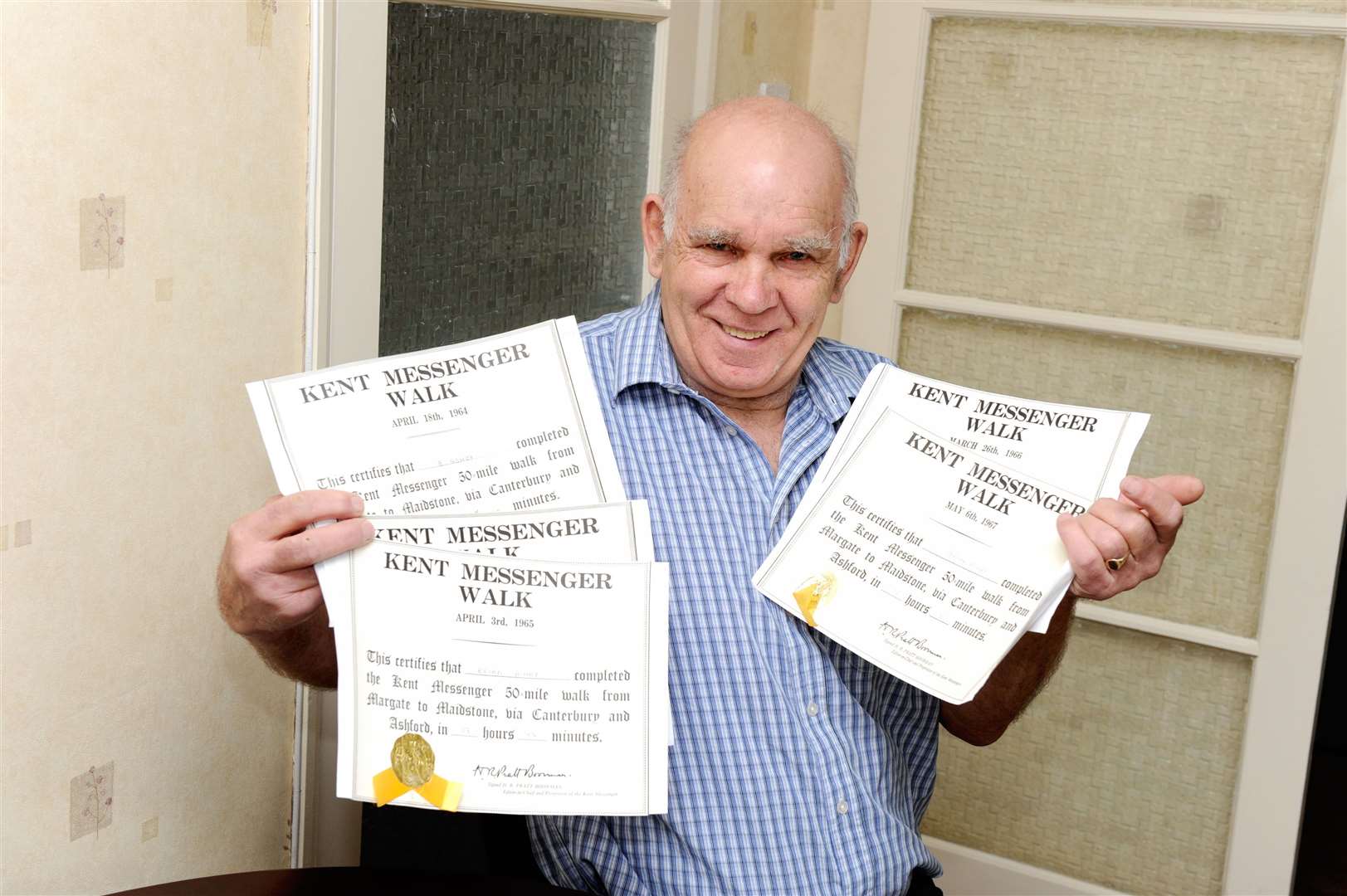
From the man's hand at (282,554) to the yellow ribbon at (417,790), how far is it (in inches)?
6.5

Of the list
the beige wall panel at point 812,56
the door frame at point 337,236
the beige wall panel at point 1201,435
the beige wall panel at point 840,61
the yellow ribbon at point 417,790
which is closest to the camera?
the yellow ribbon at point 417,790

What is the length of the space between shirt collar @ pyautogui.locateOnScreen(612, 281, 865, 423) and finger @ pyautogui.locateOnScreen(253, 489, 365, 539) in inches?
18.4

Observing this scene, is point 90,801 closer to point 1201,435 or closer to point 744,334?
point 744,334

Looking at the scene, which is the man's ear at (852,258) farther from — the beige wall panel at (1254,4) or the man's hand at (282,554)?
the beige wall panel at (1254,4)

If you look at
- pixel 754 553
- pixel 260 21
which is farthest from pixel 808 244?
pixel 260 21

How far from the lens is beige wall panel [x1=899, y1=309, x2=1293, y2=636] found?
90.2 inches

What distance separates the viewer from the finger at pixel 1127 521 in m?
1.18

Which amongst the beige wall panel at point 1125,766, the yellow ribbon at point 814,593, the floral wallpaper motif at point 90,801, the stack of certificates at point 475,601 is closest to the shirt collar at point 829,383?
the yellow ribbon at point 814,593

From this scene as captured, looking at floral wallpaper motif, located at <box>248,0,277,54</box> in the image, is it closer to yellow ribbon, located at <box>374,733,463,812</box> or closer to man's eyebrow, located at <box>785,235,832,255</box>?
man's eyebrow, located at <box>785,235,832,255</box>

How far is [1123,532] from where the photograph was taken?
1.18m

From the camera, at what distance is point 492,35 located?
174 cm

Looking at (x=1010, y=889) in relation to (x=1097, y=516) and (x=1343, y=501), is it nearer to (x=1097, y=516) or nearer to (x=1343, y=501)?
(x=1343, y=501)

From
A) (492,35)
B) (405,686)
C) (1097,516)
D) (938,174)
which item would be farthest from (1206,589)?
(405,686)

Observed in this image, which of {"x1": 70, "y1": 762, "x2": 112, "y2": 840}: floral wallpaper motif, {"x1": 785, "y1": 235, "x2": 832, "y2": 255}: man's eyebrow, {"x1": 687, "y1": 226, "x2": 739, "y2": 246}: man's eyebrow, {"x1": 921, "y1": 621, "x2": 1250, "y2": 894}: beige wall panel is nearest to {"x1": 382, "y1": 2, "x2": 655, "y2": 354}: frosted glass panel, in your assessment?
{"x1": 687, "y1": 226, "x2": 739, "y2": 246}: man's eyebrow
